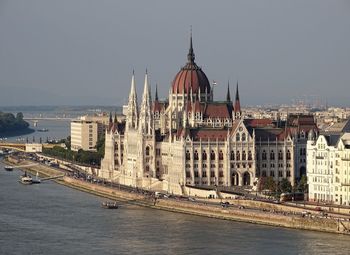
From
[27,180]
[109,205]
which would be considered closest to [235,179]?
[109,205]

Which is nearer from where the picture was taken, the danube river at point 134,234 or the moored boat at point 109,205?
the danube river at point 134,234

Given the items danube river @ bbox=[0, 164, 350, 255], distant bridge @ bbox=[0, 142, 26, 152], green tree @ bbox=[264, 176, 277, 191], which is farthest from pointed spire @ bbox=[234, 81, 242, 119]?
distant bridge @ bbox=[0, 142, 26, 152]

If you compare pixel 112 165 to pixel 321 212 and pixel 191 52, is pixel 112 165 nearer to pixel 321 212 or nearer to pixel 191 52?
pixel 191 52

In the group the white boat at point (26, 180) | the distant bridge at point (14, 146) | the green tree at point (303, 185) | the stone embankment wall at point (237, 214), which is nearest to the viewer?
the stone embankment wall at point (237, 214)

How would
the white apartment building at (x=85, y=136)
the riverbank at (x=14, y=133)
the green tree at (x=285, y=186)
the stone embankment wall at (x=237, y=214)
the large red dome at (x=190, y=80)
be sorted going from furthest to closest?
the riverbank at (x=14, y=133)
the white apartment building at (x=85, y=136)
the large red dome at (x=190, y=80)
the green tree at (x=285, y=186)
the stone embankment wall at (x=237, y=214)

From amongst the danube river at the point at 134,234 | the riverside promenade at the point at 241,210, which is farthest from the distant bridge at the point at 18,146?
the danube river at the point at 134,234

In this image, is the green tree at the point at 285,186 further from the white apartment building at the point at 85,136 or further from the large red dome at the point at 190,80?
the white apartment building at the point at 85,136

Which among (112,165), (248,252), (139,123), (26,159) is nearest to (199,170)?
(139,123)
